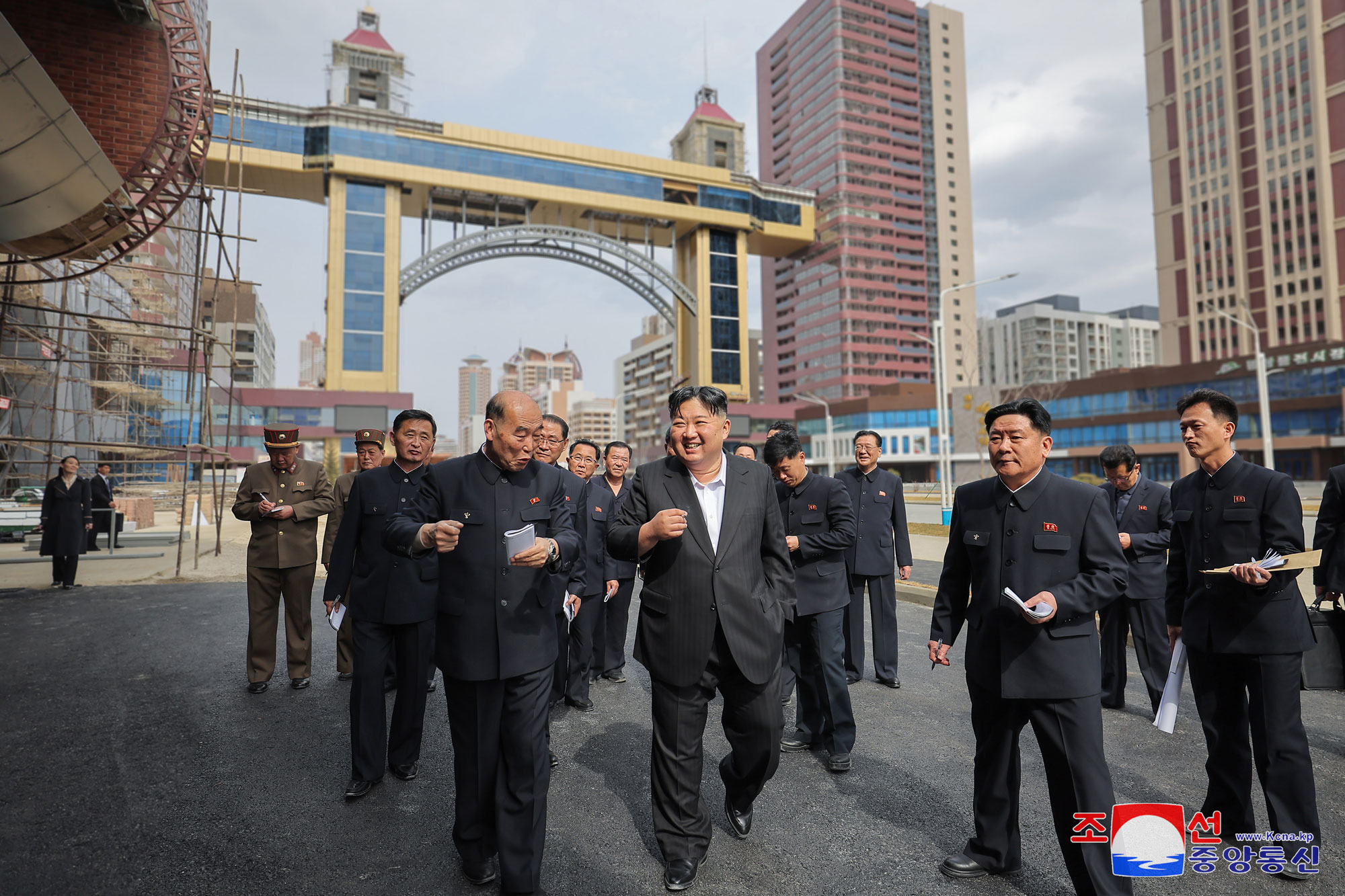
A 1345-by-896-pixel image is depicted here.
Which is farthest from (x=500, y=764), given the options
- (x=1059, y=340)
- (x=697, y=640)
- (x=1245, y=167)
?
(x=1059, y=340)

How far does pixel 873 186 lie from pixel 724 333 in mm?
55195

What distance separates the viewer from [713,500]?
10.8 feet

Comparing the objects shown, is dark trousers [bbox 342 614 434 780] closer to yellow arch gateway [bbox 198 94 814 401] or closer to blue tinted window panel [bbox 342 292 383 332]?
yellow arch gateway [bbox 198 94 814 401]

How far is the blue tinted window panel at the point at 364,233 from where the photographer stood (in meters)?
51.7

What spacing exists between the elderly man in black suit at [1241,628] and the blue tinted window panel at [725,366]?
58570 mm

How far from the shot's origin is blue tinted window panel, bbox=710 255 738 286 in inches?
2506

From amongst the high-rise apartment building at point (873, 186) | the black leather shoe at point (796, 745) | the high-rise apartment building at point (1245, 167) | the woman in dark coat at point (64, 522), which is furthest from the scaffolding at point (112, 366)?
the high-rise apartment building at point (873, 186)

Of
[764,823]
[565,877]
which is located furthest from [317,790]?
[764,823]

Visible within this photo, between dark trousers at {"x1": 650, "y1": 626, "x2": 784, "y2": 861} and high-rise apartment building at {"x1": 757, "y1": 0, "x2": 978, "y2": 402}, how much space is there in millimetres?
97930

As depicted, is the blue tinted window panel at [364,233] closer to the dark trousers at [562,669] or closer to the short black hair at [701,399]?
the dark trousers at [562,669]

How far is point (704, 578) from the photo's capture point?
3.15 meters

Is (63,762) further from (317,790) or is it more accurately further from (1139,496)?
(1139,496)

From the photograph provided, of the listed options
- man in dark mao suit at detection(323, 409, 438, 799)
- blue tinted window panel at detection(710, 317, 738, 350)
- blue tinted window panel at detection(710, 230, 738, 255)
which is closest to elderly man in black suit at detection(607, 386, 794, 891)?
man in dark mao suit at detection(323, 409, 438, 799)

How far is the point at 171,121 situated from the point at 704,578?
11.2 m
